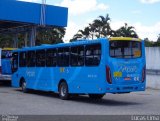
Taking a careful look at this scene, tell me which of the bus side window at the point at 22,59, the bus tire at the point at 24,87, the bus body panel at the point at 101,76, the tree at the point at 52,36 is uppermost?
the tree at the point at 52,36

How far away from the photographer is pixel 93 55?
1855 centimetres

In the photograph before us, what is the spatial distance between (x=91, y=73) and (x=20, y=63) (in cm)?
882

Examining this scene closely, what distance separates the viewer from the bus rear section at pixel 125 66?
1788 centimetres

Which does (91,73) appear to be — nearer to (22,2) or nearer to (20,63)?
(20,63)

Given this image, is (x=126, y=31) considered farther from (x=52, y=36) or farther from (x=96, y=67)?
(x=96, y=67)

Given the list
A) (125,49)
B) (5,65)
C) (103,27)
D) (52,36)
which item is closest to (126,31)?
(103,27)

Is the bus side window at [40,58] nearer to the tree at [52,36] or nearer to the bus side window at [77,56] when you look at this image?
the bus side window at [77,56]

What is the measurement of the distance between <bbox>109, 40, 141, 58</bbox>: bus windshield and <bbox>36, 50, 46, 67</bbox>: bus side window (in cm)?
594

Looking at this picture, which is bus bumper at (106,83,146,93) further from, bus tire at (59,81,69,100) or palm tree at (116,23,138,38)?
palm tree at (116,23,138,38)

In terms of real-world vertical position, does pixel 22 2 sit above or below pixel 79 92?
above

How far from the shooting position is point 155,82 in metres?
29.1

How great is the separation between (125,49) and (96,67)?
1.45m

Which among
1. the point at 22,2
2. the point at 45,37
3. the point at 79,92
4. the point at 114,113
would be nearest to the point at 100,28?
the point at 45,37

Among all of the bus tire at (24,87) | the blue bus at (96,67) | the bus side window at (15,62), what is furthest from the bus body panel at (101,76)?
the bus side window at (15,62)
